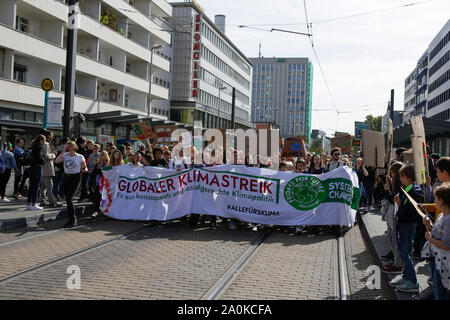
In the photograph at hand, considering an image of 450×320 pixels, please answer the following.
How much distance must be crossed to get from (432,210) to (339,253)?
9.35ft

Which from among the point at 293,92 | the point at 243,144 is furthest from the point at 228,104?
the point at 293,92

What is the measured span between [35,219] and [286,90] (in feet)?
569

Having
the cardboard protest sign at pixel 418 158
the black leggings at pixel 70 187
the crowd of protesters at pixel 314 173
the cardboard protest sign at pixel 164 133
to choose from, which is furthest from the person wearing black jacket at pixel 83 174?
the cardboard protest sign at pixel 418 158

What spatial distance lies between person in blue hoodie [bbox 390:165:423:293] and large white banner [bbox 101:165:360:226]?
Result: 4652 mm

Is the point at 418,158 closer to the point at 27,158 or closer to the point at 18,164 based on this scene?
the point at 27,158

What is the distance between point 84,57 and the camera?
109 ft

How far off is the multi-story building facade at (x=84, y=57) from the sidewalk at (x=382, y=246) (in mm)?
17332

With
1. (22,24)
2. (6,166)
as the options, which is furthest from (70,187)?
(22,24)

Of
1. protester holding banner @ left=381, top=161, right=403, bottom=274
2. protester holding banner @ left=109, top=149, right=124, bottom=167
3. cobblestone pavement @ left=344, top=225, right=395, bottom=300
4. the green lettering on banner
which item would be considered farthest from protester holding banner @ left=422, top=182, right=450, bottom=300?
protester holding banner @ left=109, top=149, right=124, bottom=167

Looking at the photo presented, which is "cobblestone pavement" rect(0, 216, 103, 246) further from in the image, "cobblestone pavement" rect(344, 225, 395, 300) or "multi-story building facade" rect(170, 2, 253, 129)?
"multi-story building facade" rect(170, 2, 253, 129)

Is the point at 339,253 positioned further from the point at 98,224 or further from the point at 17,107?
the point at 17,107

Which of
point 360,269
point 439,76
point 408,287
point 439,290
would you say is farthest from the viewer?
point 439,76

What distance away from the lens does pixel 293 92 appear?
594 feet

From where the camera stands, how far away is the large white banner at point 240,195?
11.4m
